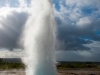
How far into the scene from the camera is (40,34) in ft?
68.9

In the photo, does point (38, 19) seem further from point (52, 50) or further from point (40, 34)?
point (52, 50)

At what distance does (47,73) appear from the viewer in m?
19.8

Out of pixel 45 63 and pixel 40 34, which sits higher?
pixel 40 34

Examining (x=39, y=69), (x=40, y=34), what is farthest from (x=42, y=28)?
(x=39, y=69)

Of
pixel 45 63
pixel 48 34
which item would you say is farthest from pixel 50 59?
pixel 48 34

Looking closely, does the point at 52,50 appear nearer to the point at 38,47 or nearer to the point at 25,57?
the point at 38,47

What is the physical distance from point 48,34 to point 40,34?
73 centimetres

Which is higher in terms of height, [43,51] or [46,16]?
[46,16]

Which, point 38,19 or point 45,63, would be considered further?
point 38,19

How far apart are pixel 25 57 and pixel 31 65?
81.6 inches

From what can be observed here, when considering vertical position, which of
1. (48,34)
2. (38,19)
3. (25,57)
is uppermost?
(38,19)

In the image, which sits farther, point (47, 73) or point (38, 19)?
point (38, 19)

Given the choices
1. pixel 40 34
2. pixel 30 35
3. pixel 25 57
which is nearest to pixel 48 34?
pixel 40 34

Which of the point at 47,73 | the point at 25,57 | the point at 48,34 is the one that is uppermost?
the point at 48,34
